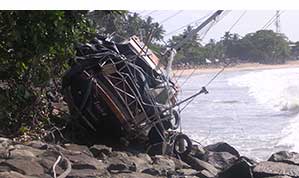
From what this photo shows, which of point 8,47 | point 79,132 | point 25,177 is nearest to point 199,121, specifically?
point 79,132

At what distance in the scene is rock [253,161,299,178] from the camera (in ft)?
20.7

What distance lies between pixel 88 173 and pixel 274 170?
8.26ft

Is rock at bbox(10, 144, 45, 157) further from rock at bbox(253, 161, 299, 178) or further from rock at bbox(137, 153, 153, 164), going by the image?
rock at bbox(253, 161, 299, 178)

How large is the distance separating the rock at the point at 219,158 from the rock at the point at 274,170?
4.20 ft

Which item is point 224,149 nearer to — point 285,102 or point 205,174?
point 205,174

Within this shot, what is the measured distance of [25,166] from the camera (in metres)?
4.59

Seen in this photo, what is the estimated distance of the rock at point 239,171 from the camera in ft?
20.6

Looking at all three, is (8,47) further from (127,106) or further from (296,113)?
(296,113)

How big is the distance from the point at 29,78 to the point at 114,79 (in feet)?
5.05

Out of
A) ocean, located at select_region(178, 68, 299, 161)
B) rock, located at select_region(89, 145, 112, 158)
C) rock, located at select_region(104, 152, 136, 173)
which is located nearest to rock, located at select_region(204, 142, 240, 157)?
ocean, located at select_region(178, 68, 299, 161)

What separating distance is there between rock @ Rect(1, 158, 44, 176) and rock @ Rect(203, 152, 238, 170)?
3.76 meters

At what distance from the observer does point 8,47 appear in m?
5.46

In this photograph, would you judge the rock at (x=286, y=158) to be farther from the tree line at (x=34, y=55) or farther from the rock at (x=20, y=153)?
the rock at (x=20, y=153)

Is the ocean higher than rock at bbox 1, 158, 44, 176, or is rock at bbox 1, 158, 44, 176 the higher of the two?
rock at bbox 1, 158, 44, 176
